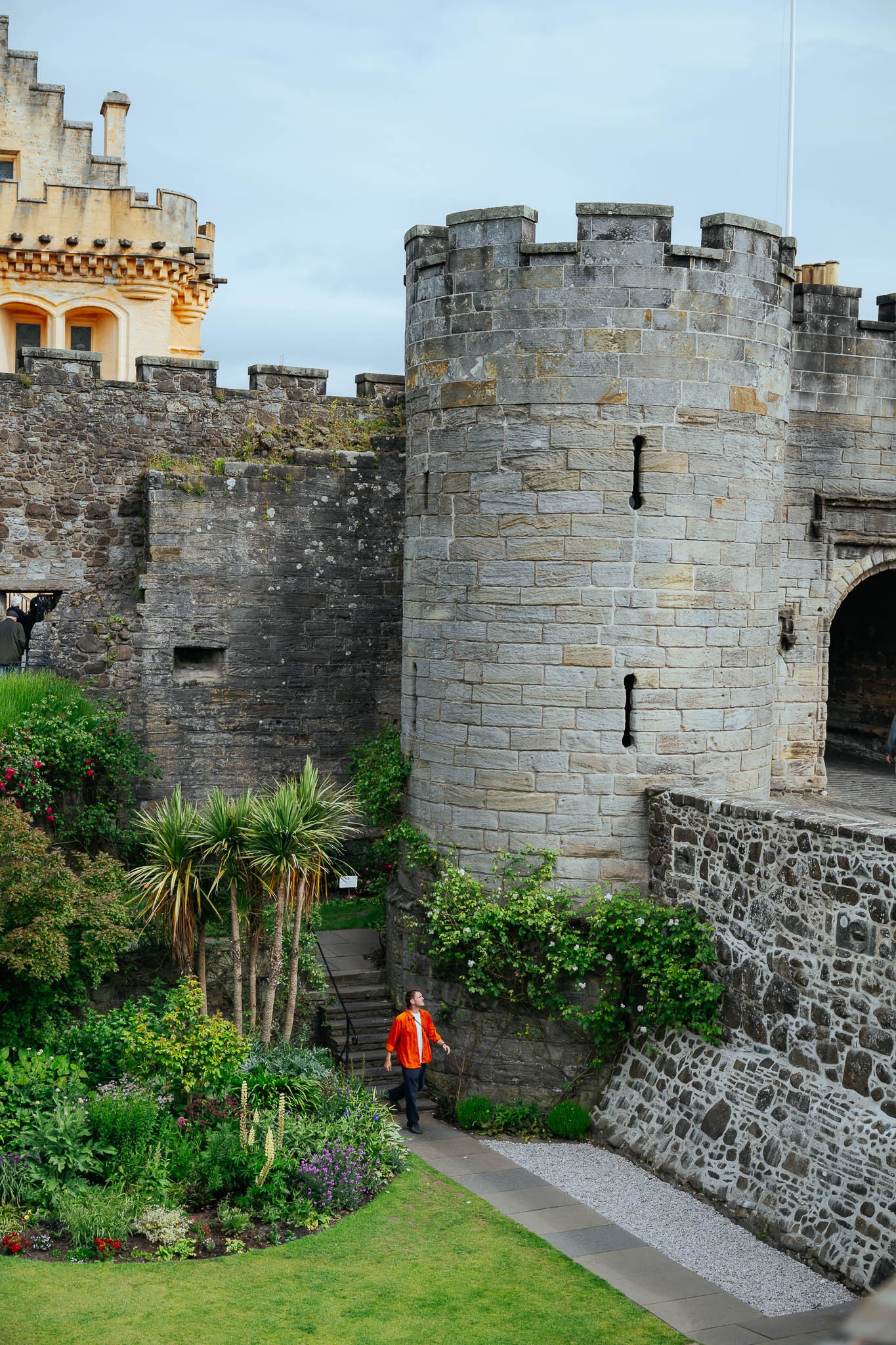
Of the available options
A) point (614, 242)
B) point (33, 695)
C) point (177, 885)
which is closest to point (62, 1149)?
point (177, 885)

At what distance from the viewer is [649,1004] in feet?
40.8

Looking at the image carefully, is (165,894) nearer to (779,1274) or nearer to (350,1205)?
(350,1205)

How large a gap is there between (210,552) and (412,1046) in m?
6.72

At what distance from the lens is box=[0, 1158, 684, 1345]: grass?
9.19m

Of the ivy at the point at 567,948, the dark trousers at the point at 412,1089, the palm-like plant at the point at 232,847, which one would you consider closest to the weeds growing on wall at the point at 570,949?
the ivy at the point at 567,948

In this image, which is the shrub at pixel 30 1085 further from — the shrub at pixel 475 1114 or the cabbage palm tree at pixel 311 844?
the shrub at pixel 475 1114

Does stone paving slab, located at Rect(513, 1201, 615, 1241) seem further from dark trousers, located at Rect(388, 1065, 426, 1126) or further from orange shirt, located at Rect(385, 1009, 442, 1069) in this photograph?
orange shirt, located at Rect(385, 1009, 442, 1069)

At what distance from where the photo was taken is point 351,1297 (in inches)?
385

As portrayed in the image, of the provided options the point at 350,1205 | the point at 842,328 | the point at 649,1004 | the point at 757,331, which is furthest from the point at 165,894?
the point at 842,328

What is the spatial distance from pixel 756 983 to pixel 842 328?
8.08 metres

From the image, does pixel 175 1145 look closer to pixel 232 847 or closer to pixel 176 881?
pixel 176 881

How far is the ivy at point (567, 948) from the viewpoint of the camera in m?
12.4

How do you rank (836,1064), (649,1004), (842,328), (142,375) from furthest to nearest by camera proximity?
1. (142,375)
2. (842,328)
3. (649,1004)
4. (836,1064)

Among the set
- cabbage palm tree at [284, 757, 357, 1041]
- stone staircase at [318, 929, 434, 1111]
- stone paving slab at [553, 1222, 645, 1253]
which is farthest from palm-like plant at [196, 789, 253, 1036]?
stone paving slab at [553, 1222, 645, 1253]
